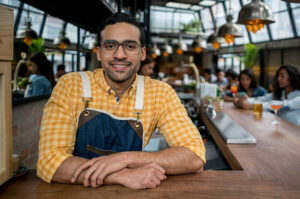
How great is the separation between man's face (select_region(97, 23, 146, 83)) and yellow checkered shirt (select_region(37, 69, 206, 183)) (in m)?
0.08

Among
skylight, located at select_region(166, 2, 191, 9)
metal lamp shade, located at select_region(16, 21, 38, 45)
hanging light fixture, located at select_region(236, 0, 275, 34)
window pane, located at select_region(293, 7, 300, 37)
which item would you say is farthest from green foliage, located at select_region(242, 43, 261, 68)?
metal lamp shade, located at select_region(16, 21, 38, 45)

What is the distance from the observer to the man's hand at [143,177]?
36.3 inches

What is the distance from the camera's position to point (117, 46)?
4.44 ft

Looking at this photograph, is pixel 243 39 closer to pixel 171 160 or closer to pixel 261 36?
pixel 261 36

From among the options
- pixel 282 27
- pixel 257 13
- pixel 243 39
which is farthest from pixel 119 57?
pixel 243 39

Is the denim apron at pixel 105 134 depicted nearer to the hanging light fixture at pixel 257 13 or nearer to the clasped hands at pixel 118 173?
the clasped hands at pixel 118 173

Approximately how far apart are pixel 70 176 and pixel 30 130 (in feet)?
6.55

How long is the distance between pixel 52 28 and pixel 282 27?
834cm

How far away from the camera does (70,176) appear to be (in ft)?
3.24

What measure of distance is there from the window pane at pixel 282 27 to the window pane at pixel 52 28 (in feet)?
25.3

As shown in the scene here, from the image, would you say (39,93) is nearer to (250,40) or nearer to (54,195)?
(54,195)

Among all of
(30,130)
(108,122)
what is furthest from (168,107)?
(30,130)

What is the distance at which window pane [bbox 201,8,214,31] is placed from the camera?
13634mm

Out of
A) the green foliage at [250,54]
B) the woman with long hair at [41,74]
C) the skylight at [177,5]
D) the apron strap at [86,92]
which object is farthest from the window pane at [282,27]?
the apron strap at [86,92]
